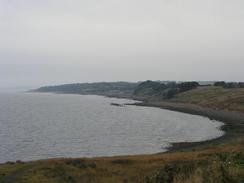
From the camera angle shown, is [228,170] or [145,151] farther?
[145,151]

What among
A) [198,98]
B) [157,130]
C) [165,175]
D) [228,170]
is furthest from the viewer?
[198,98]

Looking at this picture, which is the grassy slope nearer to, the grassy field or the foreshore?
the foreshore

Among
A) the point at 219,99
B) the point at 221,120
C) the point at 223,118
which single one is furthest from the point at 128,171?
the point at 219,99

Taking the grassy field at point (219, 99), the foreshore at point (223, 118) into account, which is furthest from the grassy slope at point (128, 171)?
the grassy field at point (219, 99)

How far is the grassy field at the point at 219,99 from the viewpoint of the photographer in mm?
143500

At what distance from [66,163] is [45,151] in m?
30.4

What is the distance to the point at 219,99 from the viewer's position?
166 metres

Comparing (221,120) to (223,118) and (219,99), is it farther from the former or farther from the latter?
(219,99)

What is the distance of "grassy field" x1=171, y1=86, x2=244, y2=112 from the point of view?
143500 mm

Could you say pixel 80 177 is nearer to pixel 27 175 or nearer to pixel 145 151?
pixel 27 175

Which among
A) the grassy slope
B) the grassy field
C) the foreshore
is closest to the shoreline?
the foreshore

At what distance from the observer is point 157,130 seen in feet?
311

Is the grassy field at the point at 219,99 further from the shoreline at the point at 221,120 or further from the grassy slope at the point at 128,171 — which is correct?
the grassy slope at the point at 128,171

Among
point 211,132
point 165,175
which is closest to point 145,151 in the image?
point 211,132
